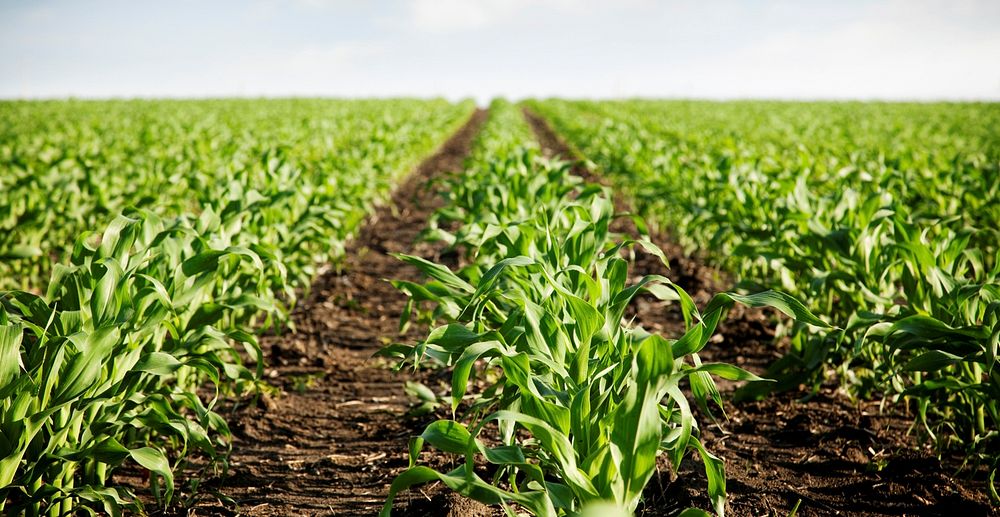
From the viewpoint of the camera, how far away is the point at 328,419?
3.74 metres

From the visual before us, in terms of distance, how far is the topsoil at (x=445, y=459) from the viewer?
2705 millimetres

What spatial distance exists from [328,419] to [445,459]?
3.23 feet

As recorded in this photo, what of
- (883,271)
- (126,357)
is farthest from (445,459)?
(883,271)

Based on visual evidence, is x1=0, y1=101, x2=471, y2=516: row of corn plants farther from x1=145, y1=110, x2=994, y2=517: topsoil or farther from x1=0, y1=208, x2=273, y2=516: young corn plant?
x1=145, y1=110, x2=994, y2=517: topsoil

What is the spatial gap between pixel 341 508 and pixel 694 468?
4.96ft

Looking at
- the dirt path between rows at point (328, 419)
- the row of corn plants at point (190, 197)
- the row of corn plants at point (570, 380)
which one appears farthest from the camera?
the row of corn plants at point (190, 197)

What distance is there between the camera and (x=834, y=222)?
3906mm

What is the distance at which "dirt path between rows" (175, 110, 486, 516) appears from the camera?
291 centimetres

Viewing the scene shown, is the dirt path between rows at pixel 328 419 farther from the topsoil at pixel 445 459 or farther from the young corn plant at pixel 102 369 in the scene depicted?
the young corn plant at pixel 102 369

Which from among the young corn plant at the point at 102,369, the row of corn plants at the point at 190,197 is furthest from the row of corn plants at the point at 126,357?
the row of corn plants at the point at 190,197

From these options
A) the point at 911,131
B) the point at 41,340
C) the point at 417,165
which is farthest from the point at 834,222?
the point at 911,131

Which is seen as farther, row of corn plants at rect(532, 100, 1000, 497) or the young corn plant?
row of corn plants at rect(532, 100, 1000, 497)

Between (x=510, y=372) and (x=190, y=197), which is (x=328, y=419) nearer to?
(x=510, y=372)

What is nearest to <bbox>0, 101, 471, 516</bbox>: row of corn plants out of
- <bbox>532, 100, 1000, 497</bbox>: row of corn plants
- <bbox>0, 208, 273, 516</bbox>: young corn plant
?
<bbox>0, 208, 273, 516</bbox>: young corn plant
